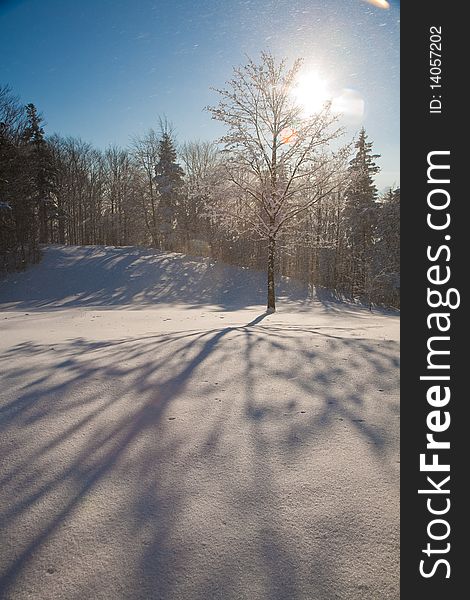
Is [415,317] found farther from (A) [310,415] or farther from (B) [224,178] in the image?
(B) [224,178]

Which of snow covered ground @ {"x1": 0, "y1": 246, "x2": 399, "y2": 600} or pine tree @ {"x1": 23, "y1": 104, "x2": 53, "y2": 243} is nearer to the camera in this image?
snow covered ground @ {"x1": 0, "y1": 246, "x2": 399, "y2": 600}

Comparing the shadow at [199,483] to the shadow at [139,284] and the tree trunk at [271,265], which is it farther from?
the shadow at [139,284]

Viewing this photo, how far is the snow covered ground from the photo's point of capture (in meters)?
1.62

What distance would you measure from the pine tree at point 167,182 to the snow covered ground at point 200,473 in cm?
2881

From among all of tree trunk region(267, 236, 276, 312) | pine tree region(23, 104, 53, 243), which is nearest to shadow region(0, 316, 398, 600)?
tree trunk region(267, 236, 276, 312)

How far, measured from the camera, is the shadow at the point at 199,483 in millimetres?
1622

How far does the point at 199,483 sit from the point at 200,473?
0.11 meters

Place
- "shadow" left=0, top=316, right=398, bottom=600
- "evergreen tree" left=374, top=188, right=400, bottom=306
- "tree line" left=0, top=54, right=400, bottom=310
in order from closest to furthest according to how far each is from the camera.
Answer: "shadow" left=0, top=316, right=398, bottom=600, "tree line" left=0, top=54, right=400, bottom=310, "evergreen tree" left=374, top=188, right=400, bottom=306

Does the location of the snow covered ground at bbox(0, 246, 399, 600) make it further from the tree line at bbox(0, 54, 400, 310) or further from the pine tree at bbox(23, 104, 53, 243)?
the pine tree at bbox(23, 104, 53, 243)

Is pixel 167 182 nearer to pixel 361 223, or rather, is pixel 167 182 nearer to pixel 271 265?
pixel 361 223

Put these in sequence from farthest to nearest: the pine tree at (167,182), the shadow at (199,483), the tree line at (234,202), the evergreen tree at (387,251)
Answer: the pine tree at (167,182)
the evergreen tree at (387,251)
the tree line at (234,202)
the shadow at (199,483)

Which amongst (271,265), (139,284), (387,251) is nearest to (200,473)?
(271,265)

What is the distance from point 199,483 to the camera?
2.26 m

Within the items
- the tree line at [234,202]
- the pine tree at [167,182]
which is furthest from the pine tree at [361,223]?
the pine tree at [167,182]
